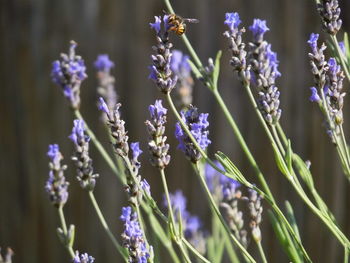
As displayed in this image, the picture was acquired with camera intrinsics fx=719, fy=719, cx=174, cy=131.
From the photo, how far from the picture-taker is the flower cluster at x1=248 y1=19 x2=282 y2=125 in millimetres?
1755

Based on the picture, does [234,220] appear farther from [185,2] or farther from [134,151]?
[185,2]

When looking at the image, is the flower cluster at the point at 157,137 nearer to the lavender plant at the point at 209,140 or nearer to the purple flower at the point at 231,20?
the lavender plant at the point at 209,140

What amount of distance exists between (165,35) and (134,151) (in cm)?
31

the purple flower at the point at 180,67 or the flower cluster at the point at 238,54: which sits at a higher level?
the purple flower at the point at 180,67

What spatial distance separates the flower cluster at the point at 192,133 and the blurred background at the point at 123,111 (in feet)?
8.64

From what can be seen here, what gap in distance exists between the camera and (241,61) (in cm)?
179

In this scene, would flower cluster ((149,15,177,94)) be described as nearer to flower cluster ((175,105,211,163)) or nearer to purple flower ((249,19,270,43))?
flower cluster ((175,105,211,163))

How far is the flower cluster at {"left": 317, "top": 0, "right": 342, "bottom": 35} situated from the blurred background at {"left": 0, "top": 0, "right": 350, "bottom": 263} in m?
2.51

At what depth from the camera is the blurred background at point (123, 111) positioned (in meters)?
4.47

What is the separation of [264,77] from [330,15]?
237 mm

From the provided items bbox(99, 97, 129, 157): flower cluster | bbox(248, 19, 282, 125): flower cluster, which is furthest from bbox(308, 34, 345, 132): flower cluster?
bbox(99, 97, 129, 157): flower cluster

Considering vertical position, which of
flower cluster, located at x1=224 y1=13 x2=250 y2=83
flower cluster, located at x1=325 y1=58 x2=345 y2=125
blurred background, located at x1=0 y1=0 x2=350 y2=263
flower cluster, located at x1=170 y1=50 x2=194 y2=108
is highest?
blurred background, located at x1=0 y1=0 x2=350 y2=263

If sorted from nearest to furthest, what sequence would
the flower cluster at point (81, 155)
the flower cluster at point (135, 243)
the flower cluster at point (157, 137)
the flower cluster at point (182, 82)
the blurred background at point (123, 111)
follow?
the flower cluster at point (135, 243)
the flower cluster at point (157, 137)
the flower cluster at point (81, 155)
the flower cluster at point (182, 82)
the blurred background at point (123, 111)

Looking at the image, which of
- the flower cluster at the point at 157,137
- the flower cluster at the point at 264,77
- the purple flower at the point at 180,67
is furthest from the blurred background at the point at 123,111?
the flower cluster at the point at 157,137
